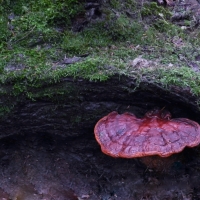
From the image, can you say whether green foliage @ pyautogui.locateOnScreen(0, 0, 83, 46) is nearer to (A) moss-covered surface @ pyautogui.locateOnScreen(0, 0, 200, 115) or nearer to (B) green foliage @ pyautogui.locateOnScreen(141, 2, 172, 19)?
(A) moss-covered surface @ pyautogui.locateOnScreen(0, 0, 200, 115)

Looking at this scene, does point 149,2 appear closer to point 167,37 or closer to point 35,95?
point 167,37

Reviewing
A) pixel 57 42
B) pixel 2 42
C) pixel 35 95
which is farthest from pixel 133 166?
pixel 2 42

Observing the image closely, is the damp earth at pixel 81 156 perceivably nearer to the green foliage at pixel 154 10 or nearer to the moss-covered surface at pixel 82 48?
the moss-covered surface at pixel 82 48

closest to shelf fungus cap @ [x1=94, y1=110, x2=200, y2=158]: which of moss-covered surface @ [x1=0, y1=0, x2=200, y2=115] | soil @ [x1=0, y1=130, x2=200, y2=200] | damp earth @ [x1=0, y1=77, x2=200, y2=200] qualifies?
damp earth @ [x1=0, y1=77, x2=200, y2=200]

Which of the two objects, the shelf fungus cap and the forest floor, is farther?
the forest floor

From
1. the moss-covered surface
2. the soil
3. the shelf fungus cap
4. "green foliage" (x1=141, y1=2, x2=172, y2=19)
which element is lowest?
the soil

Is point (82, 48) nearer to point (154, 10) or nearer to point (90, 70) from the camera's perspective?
point (90, 70)

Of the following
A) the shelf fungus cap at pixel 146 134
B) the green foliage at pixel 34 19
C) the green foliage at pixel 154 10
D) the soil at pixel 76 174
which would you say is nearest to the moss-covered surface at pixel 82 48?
the green foliage at pixel 34 19
